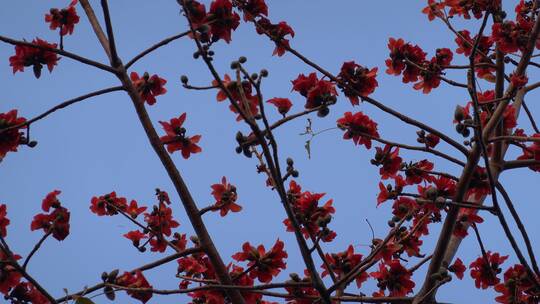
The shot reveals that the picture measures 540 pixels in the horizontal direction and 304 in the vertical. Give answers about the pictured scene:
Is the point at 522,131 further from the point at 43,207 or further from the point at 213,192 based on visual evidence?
the point at 43,207

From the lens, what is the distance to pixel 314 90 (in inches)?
105

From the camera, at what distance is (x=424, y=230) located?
3.55m

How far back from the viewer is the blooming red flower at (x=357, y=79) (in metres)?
2.97

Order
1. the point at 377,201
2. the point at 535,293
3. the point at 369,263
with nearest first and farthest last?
the point at 369,263
the point at 535,293
the point at 377,201

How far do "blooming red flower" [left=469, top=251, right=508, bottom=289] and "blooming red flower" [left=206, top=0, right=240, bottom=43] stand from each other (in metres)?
1.85

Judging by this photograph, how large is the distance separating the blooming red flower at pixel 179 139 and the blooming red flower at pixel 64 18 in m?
0.74

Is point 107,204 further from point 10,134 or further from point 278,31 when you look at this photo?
point 278,31

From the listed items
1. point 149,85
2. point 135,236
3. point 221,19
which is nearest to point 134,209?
point 135,236

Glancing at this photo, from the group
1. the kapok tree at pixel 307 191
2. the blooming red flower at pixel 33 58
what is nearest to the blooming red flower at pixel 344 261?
the kapok tree at pixel 307 191

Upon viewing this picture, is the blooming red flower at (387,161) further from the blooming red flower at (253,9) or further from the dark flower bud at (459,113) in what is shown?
the blooming red flower at (253,9)

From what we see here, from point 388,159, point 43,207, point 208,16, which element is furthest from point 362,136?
point 43,207

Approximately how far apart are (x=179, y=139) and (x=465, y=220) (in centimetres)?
145

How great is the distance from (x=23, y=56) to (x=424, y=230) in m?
2.27

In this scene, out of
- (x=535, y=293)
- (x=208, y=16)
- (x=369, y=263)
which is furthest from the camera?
(x=535, y=293)
